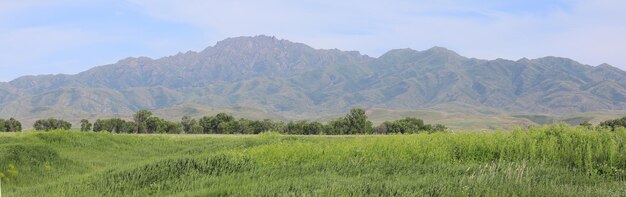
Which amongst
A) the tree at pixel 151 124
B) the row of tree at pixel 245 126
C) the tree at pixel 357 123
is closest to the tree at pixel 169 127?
the row of tree at pixel 245 126

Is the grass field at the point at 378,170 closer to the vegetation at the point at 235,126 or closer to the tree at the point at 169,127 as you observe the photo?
the vegetation at the point at 235,126

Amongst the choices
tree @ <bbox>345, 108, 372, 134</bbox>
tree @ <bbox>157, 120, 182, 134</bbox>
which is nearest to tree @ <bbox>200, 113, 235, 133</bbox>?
tree @ <bbox>157, 120, 182, 134</bbox>

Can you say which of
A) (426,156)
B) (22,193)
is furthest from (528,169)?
(22,193)

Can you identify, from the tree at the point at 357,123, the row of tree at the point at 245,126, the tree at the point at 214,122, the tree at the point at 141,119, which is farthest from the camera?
the tree at the point at 214,122

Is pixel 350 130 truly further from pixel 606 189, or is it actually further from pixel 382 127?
pixel 606 189

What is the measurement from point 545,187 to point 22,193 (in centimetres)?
1310

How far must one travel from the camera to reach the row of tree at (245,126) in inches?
2032

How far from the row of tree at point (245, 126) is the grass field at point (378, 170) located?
29.6m

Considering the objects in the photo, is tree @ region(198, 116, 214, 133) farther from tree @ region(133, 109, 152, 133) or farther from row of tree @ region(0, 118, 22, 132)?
row of tree @ region(0, 118, 22, 132)

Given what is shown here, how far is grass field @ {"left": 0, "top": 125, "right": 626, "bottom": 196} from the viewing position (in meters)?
12.5

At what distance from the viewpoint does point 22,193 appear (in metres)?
15.4

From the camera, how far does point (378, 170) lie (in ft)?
50.5

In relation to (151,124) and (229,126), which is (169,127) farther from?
(229,126)

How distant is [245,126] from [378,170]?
40.2m
